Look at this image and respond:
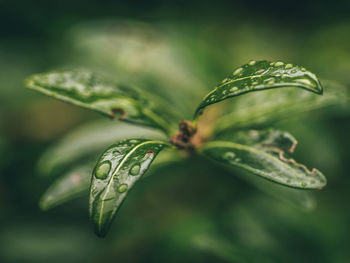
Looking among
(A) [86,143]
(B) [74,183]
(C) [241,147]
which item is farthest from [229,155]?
(A) [86,143]

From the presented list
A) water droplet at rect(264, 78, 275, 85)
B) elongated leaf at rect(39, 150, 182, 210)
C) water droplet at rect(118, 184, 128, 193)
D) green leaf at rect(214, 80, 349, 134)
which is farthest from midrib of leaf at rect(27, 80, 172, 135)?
water droplet at rect(264, 78, 275, 85)

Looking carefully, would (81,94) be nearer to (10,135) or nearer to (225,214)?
(225,214)

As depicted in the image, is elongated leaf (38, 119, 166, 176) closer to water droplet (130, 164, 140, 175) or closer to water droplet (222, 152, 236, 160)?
water droplet (222, 152, 236, 160)

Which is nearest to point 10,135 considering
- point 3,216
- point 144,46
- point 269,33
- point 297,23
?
point 3,216

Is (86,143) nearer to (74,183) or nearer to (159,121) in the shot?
(74,183)

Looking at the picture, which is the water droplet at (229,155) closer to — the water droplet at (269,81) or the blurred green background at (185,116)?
the water droplet at (269,81)

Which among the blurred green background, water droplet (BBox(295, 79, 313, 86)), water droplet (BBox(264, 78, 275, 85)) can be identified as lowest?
the blurred green background
